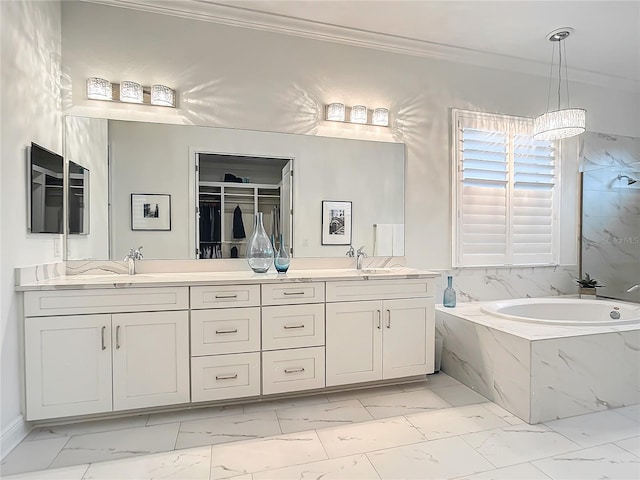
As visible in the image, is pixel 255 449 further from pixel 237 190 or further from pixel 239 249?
pixel 237 190

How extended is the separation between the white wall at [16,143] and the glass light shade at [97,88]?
23cm

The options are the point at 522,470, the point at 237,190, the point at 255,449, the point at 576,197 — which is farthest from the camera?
the point at 576,197

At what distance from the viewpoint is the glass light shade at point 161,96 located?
2.54 meters

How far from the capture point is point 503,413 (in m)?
2.27

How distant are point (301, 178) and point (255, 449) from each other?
185cm

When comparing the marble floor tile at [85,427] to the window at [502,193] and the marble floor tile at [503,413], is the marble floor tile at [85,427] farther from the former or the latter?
the window at [502,193]

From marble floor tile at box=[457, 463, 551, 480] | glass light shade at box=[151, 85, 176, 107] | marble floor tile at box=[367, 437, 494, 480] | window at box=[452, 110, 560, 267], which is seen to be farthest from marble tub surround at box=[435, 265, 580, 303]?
glass light shade at box=[151, 85, 176, 107]

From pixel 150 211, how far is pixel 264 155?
35.8 inches

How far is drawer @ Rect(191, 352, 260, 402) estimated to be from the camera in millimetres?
2189

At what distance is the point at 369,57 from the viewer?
3064mm

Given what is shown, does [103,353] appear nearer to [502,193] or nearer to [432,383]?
[432,383]

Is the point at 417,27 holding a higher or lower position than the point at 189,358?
higher

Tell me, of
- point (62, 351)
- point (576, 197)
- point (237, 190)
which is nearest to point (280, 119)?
point (237, 190)

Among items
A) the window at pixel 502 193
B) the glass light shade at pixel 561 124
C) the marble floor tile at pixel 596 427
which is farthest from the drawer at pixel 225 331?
the glass light shade at pixel 561 124
